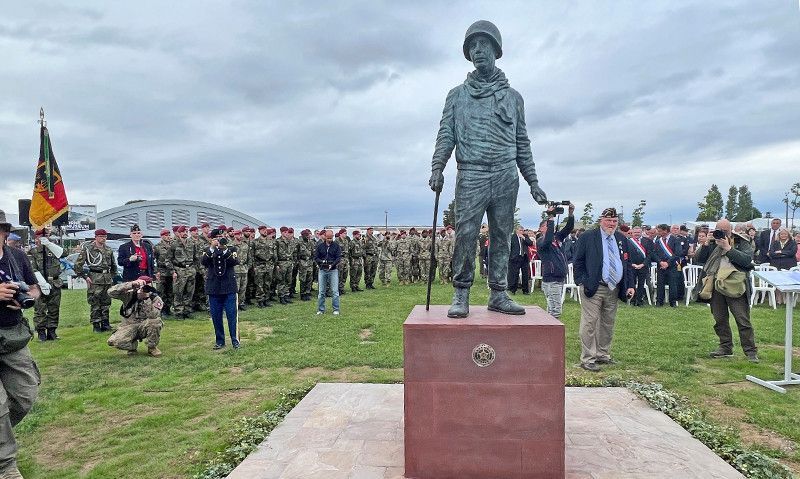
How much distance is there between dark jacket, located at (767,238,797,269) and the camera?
38.4 ft

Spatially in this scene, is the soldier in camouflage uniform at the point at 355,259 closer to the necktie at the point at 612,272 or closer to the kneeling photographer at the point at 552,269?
the kneeling photographer at the point at 552,269

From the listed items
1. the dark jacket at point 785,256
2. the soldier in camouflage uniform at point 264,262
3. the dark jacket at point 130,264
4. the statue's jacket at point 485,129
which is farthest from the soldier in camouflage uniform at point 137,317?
the dark jacket at point 785,256

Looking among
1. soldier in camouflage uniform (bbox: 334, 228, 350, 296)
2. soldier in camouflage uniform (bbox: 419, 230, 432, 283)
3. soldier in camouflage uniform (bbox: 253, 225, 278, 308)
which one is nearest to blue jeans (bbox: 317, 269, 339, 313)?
soldier in camouflage uniform (bbox: 253, 225, 278, 308)

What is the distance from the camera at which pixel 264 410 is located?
17.2ft

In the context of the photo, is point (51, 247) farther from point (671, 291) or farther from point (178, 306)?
point (671, 291)

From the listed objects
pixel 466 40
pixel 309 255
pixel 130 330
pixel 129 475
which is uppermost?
pixel 466 40

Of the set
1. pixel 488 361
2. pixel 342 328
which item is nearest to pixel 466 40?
pixel 488 361

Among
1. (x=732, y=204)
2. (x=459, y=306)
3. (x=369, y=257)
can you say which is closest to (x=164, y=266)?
(x=369, y=257)

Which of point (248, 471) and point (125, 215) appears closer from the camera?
point (248, 471)

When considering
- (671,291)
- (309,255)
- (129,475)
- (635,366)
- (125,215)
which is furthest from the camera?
(125,215)

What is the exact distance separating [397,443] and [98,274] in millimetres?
7978

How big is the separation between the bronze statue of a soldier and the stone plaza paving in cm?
122

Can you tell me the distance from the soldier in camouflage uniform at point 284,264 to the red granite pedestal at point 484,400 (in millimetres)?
10337

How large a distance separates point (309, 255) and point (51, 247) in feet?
21.1
